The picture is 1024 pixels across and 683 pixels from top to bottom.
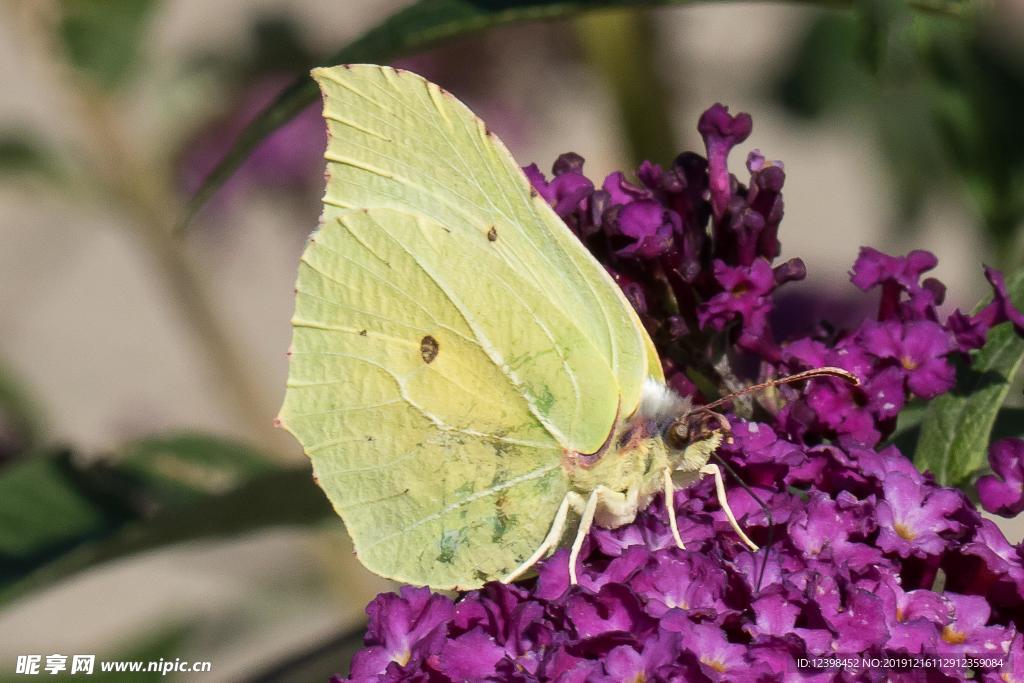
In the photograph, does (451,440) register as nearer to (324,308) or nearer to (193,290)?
(324,308)

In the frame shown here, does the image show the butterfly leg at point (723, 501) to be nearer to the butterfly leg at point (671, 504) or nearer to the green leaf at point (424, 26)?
the butterfly leg at point (671, 504)

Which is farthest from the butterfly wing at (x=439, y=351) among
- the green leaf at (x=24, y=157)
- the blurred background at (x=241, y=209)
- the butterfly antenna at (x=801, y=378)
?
the green leaf at (x=24, y=157)

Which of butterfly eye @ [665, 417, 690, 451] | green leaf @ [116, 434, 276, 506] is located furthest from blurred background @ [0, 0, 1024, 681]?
butterfly eye @ [665, 417, 690, 451]

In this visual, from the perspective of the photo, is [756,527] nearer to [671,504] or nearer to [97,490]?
[671,504]

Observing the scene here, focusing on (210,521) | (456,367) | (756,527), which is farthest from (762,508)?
(210,521)

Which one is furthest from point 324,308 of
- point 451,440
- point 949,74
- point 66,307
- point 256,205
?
point 66,307

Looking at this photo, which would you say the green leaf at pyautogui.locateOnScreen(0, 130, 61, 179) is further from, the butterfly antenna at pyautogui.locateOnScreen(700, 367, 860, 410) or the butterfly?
the butterfly antenna at pyautogui.locateOnScreen(700, 367, 860, 410)

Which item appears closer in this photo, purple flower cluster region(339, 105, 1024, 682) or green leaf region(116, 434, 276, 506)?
purple flower cluster region(339, 105, 1024, 682)
